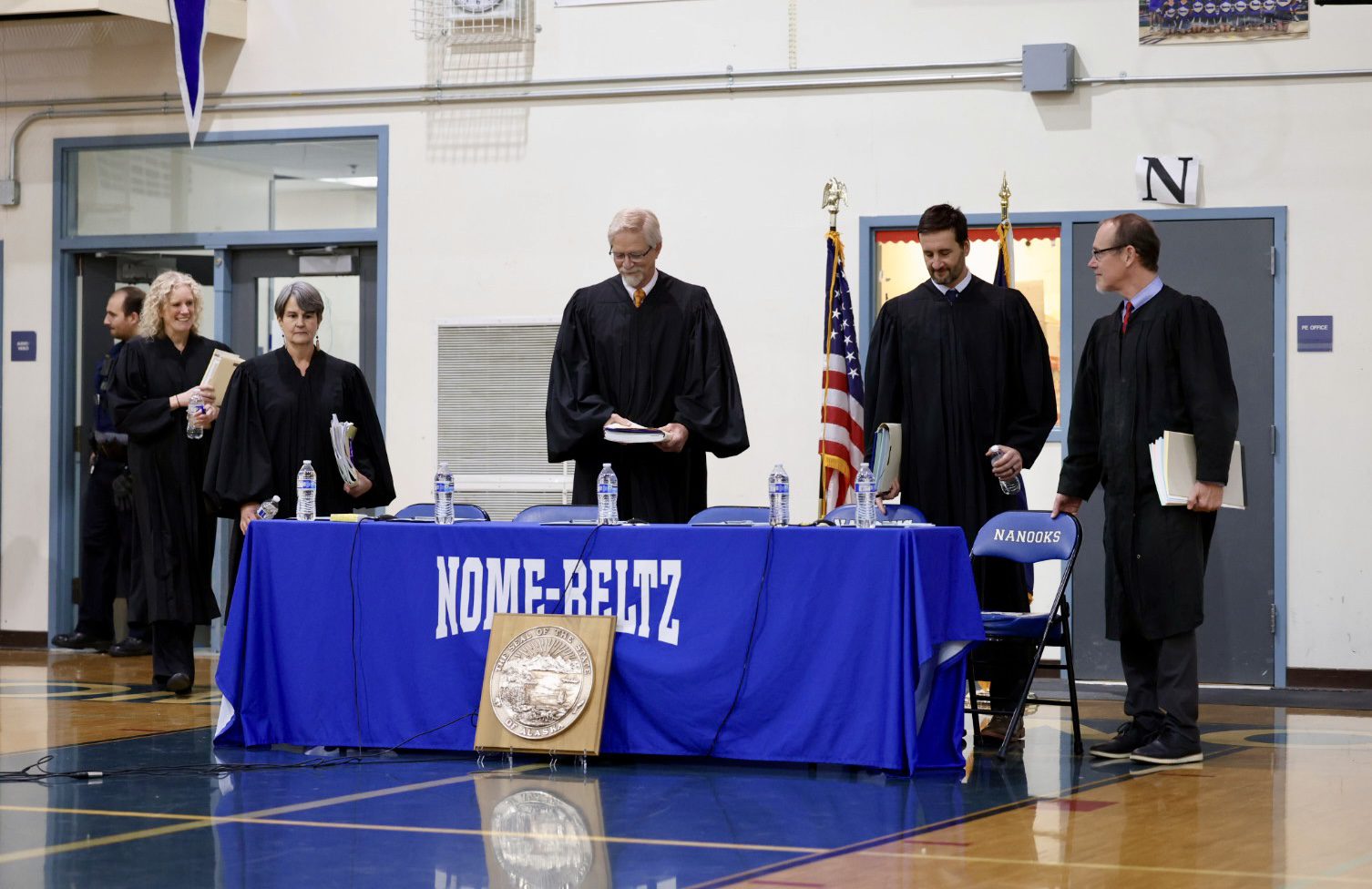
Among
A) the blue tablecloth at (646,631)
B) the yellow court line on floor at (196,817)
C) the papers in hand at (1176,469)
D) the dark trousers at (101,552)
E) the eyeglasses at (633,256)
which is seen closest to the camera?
the yellow court line on floor at (196,817)

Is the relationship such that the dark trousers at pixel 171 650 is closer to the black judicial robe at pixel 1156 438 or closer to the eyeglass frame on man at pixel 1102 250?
the black judicial robe at pixel 1156 438

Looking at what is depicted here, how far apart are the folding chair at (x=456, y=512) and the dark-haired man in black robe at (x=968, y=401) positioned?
147 centimetres

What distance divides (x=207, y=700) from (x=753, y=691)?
9.88ft

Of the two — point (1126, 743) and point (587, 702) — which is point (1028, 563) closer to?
point (1126, 743)

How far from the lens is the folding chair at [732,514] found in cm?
620

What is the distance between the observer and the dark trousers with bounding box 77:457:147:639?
32.1 feet

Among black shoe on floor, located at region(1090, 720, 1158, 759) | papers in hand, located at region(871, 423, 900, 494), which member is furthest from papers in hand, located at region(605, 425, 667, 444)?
black shoe on floor, located at region(1090, 720, 1158, 759)

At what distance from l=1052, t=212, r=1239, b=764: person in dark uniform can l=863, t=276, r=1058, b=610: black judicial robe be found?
1.49 ft

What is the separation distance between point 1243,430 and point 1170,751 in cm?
287

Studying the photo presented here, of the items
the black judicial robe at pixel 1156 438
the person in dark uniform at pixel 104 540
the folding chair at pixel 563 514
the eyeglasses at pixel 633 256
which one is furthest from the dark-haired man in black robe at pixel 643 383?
the person in dark uniform at pixel 104 540

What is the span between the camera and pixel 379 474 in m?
7.23

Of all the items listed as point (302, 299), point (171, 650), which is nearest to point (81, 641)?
point (171, 650)

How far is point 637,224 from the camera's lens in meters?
6.54

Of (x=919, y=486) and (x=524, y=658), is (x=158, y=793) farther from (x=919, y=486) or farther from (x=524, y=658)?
(x=919, y=486)
